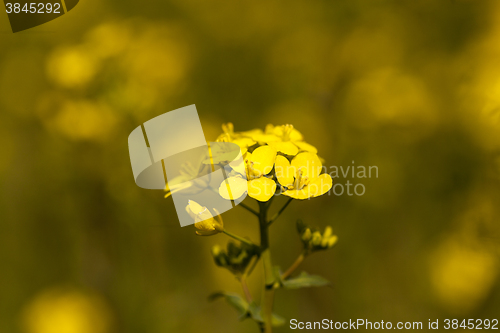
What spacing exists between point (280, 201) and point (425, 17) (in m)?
1.57

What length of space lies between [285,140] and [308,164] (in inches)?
6.2

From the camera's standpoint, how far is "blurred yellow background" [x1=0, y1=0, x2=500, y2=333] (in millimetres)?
1779

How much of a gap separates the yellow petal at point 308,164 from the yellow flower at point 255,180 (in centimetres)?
8

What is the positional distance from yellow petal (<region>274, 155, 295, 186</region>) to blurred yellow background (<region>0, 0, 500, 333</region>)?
1.17 metres

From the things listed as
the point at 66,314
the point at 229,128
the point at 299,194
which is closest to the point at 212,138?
the point at 229,128

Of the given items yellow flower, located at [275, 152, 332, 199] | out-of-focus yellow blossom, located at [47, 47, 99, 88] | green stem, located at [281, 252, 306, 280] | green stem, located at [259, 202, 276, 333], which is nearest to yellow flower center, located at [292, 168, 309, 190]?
yellow flower, located at [275, 152, 332, 199]

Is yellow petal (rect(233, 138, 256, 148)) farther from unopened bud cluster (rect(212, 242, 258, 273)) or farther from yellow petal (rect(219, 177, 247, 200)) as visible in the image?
unopened bud cluster (rect(212, 242, 258, 273))

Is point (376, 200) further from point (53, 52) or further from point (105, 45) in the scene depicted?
point (53, 52)

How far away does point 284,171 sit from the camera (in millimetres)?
934

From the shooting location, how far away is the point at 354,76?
218cm

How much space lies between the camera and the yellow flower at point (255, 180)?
2.83 ft

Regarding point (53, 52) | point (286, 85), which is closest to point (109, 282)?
point (53, 52)

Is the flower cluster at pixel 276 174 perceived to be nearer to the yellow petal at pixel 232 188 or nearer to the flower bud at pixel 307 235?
the yellow petal at pixel 232 188

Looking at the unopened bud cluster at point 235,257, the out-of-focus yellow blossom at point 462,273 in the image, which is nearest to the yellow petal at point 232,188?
the unopened bud cluster at point 235,257
